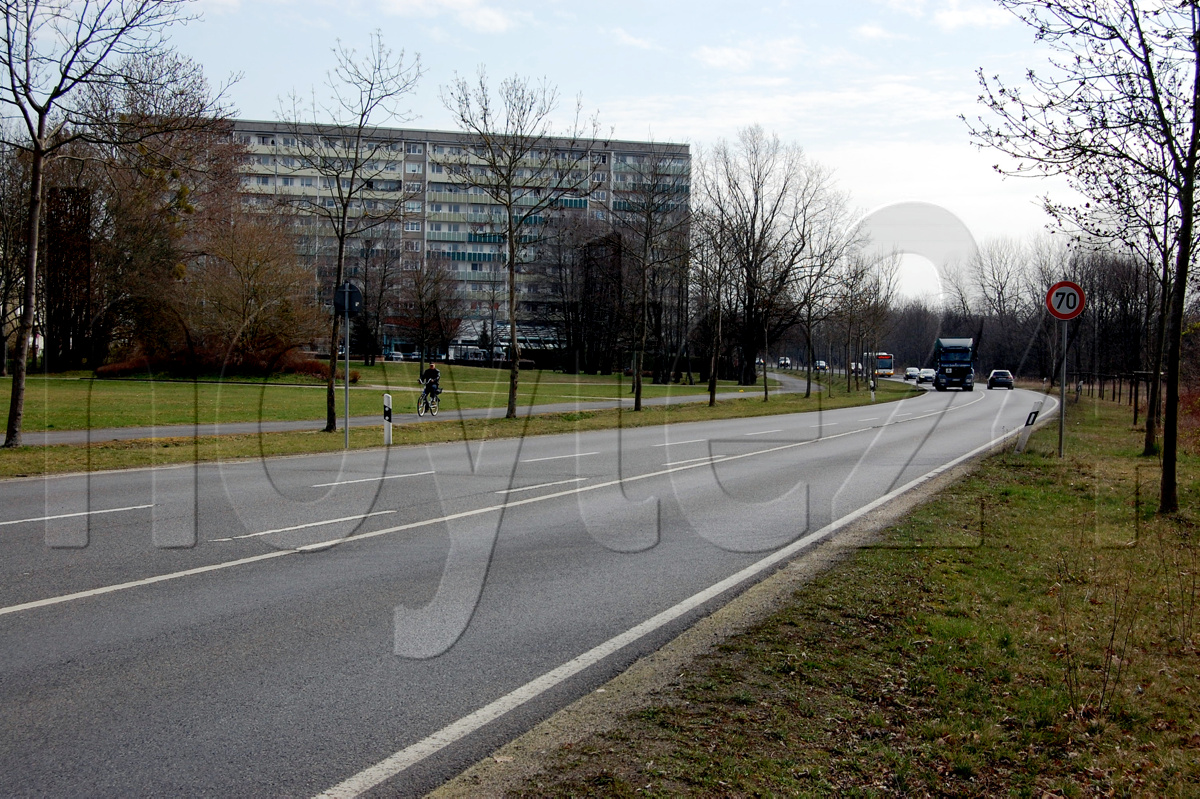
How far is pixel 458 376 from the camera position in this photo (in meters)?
59.7

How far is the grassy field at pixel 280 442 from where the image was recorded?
15.1 metres

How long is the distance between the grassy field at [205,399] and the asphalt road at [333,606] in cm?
1133

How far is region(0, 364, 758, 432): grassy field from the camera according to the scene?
24281 mm

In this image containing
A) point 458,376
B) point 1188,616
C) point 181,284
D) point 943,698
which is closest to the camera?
point 943,698

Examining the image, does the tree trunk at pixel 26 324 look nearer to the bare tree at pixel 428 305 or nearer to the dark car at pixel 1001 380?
the bare tree at pixel 428 305

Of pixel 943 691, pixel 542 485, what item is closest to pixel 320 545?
pixel 542 485

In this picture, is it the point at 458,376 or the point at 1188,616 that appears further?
the point at 458,376

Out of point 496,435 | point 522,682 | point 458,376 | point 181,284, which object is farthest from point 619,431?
point 458,376

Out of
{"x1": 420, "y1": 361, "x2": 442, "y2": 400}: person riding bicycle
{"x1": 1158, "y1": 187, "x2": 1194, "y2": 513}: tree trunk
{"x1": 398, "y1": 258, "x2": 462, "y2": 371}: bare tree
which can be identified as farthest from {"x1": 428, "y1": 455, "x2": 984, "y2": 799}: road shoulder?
{"x1": 398, "y1": 258, "x2": 462, "y2": 371}: bare tree

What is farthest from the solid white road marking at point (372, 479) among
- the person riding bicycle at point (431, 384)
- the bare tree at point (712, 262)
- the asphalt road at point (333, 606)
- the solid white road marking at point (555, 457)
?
the bare tree at point (712, 262)

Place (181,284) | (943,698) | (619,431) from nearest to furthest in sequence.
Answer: (943,698), (619,431), (181,284)

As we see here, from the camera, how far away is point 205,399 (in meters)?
32.2

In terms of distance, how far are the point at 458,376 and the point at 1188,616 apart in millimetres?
54817

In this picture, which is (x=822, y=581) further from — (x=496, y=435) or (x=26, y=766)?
(x=496, y=435)
